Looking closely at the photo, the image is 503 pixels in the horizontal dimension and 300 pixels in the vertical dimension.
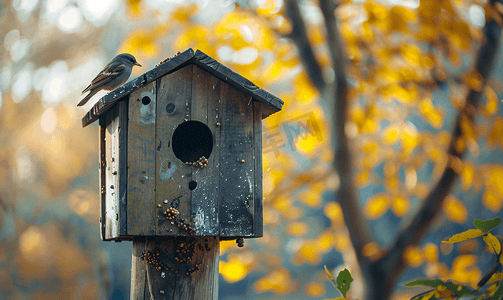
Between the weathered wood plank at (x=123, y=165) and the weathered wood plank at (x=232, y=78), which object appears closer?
the weathered wood plank at (x=123, y=165)

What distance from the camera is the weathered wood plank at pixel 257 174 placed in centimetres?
211

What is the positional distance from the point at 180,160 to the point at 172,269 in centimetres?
53

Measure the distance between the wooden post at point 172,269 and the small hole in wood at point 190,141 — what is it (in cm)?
44

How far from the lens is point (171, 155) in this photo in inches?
80.6

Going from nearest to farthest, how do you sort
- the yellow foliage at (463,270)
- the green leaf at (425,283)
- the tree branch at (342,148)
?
the green leaf at (425,283) < the tree branch at (342,148) < the yellow foliage at (463,270)

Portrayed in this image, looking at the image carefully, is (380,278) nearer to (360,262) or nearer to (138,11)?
(360,262)

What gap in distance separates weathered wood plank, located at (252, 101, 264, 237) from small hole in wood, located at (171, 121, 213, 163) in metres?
0.26

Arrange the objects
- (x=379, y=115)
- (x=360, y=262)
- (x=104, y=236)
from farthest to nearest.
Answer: (x=379, y=115) < (x=360, y=262) < (x=104, y=236)

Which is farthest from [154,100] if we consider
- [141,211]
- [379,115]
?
[379,115]

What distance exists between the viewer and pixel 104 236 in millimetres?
2318

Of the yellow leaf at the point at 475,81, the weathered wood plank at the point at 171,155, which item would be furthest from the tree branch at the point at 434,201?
the weathered wood plank at the point at 171,155

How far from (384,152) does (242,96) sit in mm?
2969

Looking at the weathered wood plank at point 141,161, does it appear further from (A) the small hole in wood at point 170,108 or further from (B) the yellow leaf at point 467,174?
(B) the yellow leaf at point 467,174

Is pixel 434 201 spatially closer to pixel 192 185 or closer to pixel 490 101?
pixel 490 101
